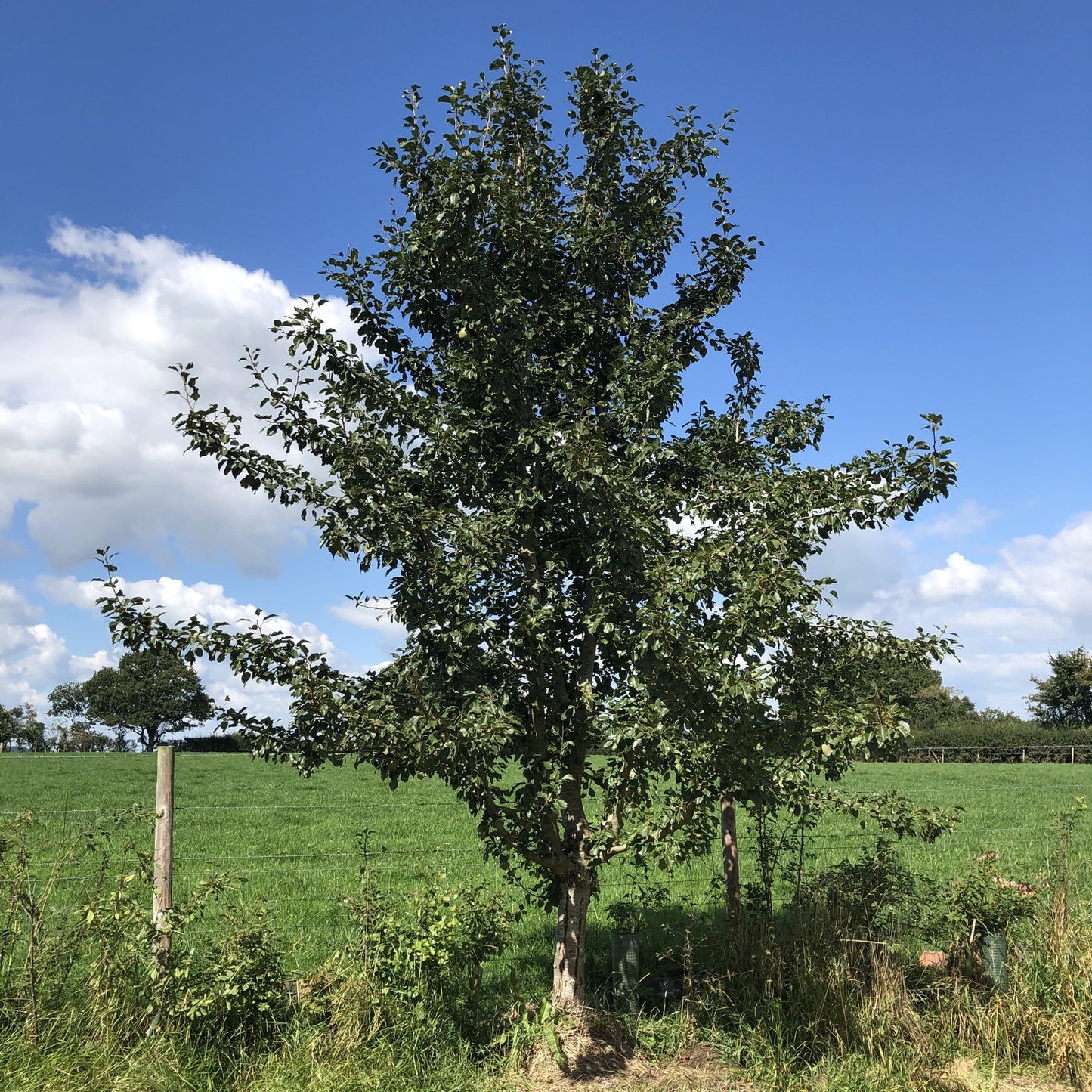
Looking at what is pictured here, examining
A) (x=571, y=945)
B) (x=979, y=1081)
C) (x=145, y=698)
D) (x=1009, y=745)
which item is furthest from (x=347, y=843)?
(x=145, y=698)

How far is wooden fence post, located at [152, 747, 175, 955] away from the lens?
6270mm

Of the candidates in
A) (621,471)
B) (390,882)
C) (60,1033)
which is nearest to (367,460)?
(621,471)

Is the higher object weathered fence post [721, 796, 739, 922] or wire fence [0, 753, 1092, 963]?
weathered fence post [721, 796, 739, 922]

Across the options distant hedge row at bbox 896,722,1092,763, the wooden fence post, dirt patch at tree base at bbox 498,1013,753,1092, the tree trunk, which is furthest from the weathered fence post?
distant hedge row at bbox 896,722,1092,763

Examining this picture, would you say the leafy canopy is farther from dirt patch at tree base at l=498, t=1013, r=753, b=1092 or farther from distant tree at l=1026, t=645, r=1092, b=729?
distant tree at l=1026, t=645, r=1092, b=729

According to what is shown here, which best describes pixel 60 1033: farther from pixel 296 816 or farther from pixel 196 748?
pixel 196 748

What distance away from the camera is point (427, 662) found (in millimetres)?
5969

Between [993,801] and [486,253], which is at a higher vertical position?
[486,253]

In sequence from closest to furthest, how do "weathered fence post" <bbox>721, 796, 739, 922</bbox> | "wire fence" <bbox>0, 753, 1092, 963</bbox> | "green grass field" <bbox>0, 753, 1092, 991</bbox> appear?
"weathered fence post" <bbox>721, 796, 739, 922</bbox> → "wire fence" <bbox>0, 753, 1092, 963</bbox> → "green grass field" <bbox>0, 753, 1092, 991</bbox>

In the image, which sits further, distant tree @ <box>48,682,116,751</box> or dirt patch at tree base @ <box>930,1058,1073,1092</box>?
distant tree @ <box>48,682,116,751</box>

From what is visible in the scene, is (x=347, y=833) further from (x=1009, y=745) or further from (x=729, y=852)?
Result: (x=1009, y=745)

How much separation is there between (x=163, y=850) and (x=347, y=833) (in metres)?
9.75

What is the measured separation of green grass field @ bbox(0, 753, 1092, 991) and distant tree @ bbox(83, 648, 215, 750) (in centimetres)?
4387

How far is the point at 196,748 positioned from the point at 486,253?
6113cm
